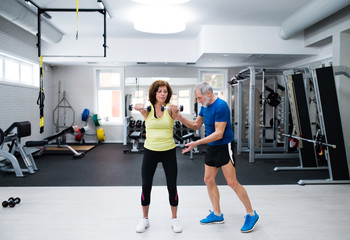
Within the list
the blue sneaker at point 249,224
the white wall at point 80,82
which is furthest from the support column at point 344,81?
the white wall at point 80,82

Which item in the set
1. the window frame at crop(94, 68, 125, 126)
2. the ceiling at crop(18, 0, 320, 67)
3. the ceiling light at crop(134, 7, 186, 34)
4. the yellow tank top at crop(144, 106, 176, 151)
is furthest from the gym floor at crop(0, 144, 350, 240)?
the window frame at crop(94, 68, 125, 126)

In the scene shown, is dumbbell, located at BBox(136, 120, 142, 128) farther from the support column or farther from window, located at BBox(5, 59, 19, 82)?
the support column

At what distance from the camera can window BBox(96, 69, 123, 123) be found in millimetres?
7613

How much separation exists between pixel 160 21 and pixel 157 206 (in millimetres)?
3143

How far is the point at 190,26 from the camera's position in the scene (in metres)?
5.43

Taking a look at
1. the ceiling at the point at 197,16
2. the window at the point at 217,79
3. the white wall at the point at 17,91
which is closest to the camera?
the ceiling at the point at 197,16

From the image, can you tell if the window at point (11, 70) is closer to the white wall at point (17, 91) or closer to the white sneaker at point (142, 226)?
the white wall at point (17, 91)

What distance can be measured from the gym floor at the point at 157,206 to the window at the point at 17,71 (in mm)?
2309

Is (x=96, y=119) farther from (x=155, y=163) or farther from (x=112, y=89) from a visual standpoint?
(x=155, y=163)

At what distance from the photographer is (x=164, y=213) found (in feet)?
7.92

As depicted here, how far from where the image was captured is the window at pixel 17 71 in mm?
4996

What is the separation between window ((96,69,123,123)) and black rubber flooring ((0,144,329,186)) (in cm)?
255

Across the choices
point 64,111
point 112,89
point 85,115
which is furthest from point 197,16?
point 64,111

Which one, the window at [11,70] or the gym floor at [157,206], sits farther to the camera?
the window at [11,70]
